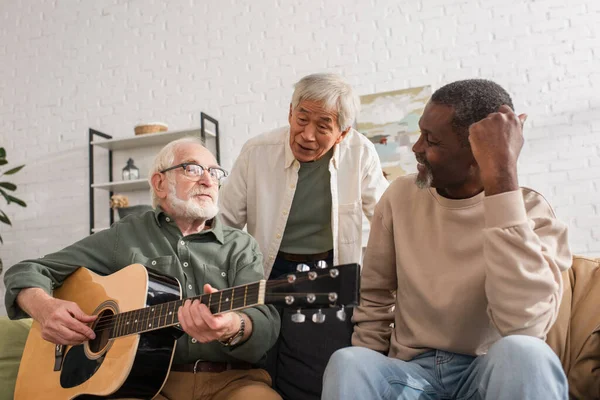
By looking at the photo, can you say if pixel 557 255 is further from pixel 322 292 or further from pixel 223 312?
pixel 223 312

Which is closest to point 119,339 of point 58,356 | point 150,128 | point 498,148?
point 58,356

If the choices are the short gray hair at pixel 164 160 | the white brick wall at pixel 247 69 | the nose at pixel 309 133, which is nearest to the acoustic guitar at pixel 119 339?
the short gray hair at pixel 164 160

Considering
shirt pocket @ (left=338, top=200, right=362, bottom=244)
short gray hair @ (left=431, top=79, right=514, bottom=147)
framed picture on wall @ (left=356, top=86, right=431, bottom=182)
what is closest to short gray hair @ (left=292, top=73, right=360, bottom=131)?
shirt pocket @ (left=338, top=200, right=362, bottom=244)

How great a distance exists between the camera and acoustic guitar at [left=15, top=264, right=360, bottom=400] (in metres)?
1.60

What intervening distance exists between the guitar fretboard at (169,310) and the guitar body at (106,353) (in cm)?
3

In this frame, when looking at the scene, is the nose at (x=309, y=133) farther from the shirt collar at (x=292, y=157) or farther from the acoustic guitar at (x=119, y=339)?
the acoustic guitar at (x=119, y=339)

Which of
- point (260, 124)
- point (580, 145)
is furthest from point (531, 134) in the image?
point (260, 124)

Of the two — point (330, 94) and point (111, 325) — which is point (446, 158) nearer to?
point (330, 94)

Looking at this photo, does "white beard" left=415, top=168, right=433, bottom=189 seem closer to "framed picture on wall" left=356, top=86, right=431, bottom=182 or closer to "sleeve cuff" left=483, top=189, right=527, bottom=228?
"sleeve cuff" left=483, top=189, right=527, bottom=228

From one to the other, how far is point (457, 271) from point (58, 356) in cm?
128

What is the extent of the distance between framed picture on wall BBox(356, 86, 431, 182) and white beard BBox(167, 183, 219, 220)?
246 centimetres

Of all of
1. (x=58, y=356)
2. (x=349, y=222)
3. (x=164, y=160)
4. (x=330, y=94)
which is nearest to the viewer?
(x=58, y=356)

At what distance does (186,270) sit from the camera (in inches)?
76.6

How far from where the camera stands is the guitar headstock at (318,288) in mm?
1230
